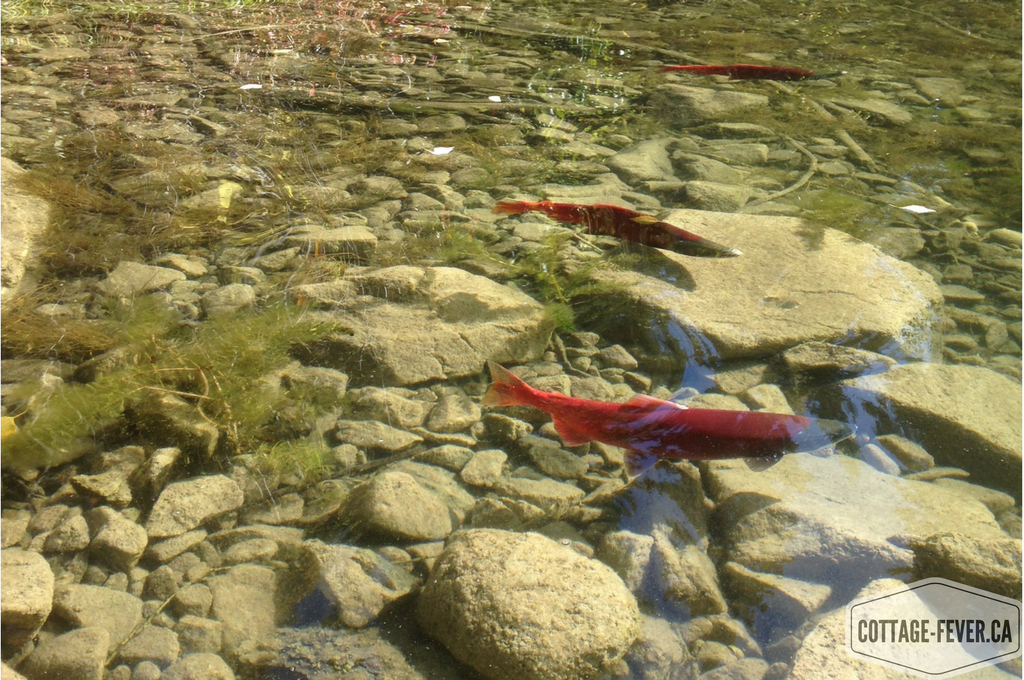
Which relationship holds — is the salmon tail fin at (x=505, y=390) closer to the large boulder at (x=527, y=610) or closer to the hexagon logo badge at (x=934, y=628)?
the large boulder at (x=527, y=610)

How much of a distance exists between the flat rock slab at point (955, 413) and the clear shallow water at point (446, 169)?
0.03 metres

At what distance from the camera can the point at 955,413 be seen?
95.0 inches

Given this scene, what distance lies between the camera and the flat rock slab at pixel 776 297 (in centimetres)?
274

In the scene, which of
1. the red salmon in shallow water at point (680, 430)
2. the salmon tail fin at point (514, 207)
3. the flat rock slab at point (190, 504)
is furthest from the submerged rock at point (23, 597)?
the salmon tail fin at point (514, 207)

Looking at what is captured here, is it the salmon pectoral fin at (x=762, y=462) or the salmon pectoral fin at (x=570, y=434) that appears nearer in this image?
the salmon pectoral fin at (x=762, y=462)

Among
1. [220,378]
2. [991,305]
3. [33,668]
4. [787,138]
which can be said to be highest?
[787,138]

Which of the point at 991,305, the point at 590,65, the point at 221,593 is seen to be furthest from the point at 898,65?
the point at 221,593

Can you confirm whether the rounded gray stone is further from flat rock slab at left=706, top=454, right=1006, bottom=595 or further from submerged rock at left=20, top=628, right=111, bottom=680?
flat rock slab at left=706, top=454, right=1006, bottom=595

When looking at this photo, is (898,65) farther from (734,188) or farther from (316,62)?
(316,62)

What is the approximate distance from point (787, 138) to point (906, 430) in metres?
Answer: 2.52

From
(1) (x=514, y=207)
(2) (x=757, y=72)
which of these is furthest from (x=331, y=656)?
(2) (x=757, y=72)

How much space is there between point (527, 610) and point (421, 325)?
4.39 ft

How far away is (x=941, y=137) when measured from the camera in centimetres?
442

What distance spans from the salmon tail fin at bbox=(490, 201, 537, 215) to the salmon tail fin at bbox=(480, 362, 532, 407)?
124cm
